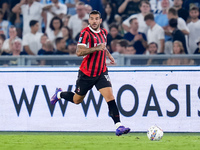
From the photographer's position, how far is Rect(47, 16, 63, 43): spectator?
1097 centimetres

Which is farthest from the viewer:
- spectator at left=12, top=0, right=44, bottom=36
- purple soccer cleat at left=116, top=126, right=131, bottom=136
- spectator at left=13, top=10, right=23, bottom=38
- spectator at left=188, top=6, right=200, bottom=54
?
spectator at left=13, top=10, right=23, bottom=38

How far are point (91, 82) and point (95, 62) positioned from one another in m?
0.35

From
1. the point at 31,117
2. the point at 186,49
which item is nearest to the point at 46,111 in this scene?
the point at 31,117

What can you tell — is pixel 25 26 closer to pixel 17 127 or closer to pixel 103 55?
pixel 17 127

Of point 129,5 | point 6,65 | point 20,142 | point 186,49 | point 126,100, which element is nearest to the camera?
point 20,142

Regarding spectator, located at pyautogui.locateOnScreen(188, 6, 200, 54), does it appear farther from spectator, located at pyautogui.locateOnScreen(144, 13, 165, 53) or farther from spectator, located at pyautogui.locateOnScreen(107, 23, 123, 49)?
spectator, located at pyautogui.locateOnScreen(107, 23, 123, 49)

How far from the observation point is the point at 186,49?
9.54 metres

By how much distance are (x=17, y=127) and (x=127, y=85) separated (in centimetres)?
233

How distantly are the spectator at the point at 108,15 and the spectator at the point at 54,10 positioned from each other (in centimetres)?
121

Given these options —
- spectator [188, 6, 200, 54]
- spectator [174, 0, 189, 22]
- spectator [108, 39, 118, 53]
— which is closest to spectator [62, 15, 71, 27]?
spectator [108, 39, 118, 53]

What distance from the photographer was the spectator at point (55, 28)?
1097 cm

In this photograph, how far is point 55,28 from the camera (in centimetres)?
1105

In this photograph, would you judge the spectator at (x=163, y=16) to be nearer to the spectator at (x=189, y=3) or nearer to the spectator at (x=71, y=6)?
the spectator at (x=189, y=3)

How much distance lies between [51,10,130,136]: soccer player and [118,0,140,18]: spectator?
4.34 m
